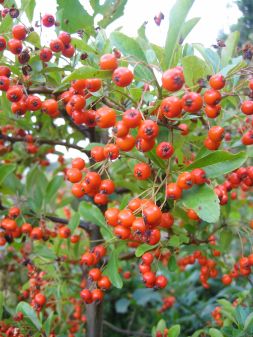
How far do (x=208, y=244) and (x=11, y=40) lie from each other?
1490 millimetres

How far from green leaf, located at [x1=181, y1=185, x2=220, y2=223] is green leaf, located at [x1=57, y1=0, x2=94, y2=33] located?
936 millimetres

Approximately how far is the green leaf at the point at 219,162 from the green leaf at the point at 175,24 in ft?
1.21

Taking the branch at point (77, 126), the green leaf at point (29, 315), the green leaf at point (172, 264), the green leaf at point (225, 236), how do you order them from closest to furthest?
1. the green leaf at point (29, 315)
2. the green leaf at point (172, 264)
3. the branch at point (77, 126)
4. the green leaf at point (225, 236)

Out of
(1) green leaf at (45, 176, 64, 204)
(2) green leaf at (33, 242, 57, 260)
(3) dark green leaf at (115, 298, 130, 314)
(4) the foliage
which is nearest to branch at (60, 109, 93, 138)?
(4) the foliage

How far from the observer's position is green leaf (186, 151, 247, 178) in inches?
55.2

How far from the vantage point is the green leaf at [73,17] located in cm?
177

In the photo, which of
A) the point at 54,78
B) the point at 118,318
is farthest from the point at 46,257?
the point at 118,318

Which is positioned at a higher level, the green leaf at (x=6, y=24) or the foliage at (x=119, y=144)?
the green leaf at (x=6, y=24)

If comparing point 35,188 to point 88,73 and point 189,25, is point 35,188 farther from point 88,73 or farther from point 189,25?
point 189,25

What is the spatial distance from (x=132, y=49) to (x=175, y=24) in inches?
6.6

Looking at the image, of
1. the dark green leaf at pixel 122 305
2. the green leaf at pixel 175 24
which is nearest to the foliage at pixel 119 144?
the green leaf at pixel 175 24

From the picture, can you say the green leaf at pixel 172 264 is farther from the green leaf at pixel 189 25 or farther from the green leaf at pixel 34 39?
the green leaf at pixel 34 39

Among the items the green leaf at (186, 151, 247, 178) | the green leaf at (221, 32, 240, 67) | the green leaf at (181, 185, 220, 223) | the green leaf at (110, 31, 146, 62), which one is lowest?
the green leaf at (181, 185, 220, 223)

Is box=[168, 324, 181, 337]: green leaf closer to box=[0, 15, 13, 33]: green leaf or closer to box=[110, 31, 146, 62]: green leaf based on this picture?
box=[110, 31, 146, 62]: green leaf
